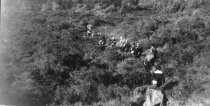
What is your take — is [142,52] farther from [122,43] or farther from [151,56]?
[122,43]

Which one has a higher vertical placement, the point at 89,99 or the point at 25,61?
the point at 25,61

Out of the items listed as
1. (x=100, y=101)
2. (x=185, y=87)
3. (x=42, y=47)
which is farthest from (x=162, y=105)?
(x=42, y=47)

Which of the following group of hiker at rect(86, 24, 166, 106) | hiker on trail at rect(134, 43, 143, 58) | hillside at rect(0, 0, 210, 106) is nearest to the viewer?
hillside at rect(0, 0, 210, 106)

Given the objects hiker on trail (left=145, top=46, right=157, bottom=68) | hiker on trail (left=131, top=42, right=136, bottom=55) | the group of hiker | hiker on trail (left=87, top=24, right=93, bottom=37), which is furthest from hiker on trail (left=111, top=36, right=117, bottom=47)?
hiker on trail (left=145, top=46, right=157, bottom=68)

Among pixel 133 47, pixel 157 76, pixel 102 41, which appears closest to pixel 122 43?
pixel 133 47

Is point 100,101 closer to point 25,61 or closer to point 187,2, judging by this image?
point 25,61

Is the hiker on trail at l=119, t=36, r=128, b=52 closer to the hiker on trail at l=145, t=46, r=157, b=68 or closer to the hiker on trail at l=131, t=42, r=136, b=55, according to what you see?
the hiker on trail at l=131, t=42, r=136, b=55

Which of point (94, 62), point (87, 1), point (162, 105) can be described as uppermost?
point (87, 1)
